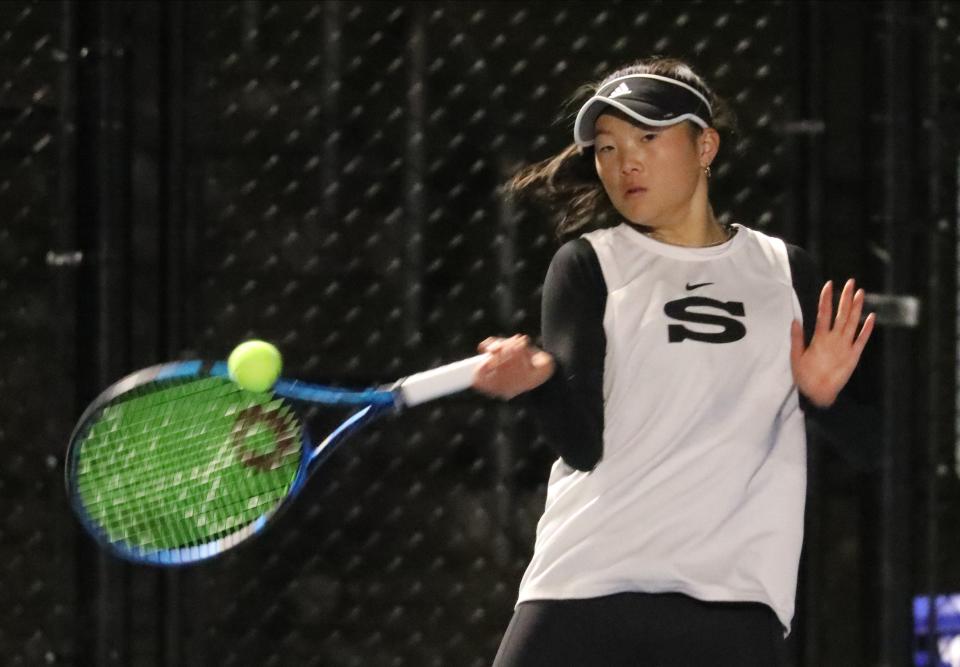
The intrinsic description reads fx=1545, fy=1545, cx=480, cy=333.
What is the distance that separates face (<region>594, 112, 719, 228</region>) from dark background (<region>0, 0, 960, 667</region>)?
0.94 metres

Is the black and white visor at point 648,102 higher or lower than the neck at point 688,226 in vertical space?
higher

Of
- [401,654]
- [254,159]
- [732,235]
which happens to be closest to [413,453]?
[401,654]

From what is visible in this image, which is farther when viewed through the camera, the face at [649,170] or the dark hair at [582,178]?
the dark hair at [582,178]

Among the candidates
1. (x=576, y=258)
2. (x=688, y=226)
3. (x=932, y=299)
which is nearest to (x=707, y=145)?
(x=688, y=226)

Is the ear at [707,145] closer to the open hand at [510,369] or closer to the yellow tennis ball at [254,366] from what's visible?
the open hand at [510,369]

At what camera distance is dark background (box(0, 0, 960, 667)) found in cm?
297

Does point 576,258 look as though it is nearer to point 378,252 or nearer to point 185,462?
point 185,462

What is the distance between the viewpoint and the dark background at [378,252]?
117 inches

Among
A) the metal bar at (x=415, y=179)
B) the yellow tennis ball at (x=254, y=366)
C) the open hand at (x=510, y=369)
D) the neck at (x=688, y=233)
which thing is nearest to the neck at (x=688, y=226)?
the neck at (x=688, y=233)

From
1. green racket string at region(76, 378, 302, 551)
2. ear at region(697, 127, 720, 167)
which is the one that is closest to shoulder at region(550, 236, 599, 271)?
ear at region(697, 127, 720, 167)

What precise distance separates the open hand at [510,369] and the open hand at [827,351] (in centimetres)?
34

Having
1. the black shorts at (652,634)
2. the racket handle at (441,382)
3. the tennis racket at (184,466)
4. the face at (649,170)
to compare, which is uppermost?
the face at (649,170)

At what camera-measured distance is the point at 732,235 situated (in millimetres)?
2127

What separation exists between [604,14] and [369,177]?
0.61m
